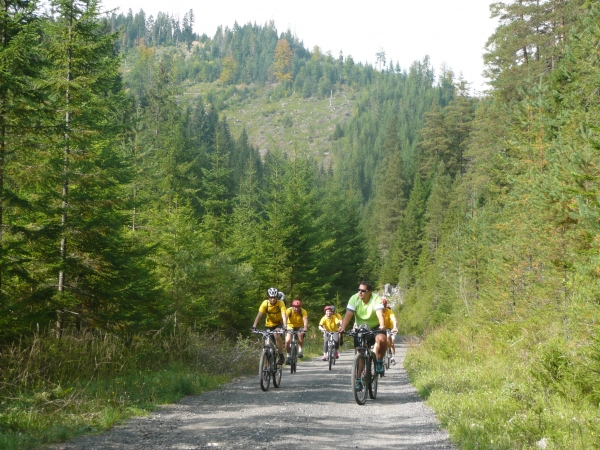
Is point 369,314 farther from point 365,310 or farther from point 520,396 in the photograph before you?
point 520,396

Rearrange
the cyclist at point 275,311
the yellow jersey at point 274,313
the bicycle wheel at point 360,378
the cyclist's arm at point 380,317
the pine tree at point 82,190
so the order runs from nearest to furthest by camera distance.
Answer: the bicycle wheel at point 360,378 → the cyclist's arm at point 380,317 → the cyclist at point 275,311 → the yellow jersey at point 274,313 → the pine tree at point 82,190

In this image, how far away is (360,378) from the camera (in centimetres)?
990

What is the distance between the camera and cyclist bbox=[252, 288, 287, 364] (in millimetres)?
12350

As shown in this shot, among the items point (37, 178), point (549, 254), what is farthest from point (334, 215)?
point (37, 178)

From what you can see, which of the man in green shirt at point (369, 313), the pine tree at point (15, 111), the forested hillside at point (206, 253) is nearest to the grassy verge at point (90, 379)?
the forested hillside at point (206, 253)

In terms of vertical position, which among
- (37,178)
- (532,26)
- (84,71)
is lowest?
(37,178)

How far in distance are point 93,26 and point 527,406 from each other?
48.6 feet

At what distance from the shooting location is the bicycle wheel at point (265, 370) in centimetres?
1129

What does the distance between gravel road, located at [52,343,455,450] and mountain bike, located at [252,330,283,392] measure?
0.29 meters

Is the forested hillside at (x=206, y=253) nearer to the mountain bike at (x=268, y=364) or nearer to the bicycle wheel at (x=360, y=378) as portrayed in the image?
the bicycle wheel at (x=360, y=378)

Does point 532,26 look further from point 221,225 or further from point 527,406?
point 527,406

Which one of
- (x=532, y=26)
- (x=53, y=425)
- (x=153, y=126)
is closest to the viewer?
(x=53, y=425)

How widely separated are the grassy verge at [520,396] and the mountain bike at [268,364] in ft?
10.6

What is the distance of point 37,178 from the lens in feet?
38.7
